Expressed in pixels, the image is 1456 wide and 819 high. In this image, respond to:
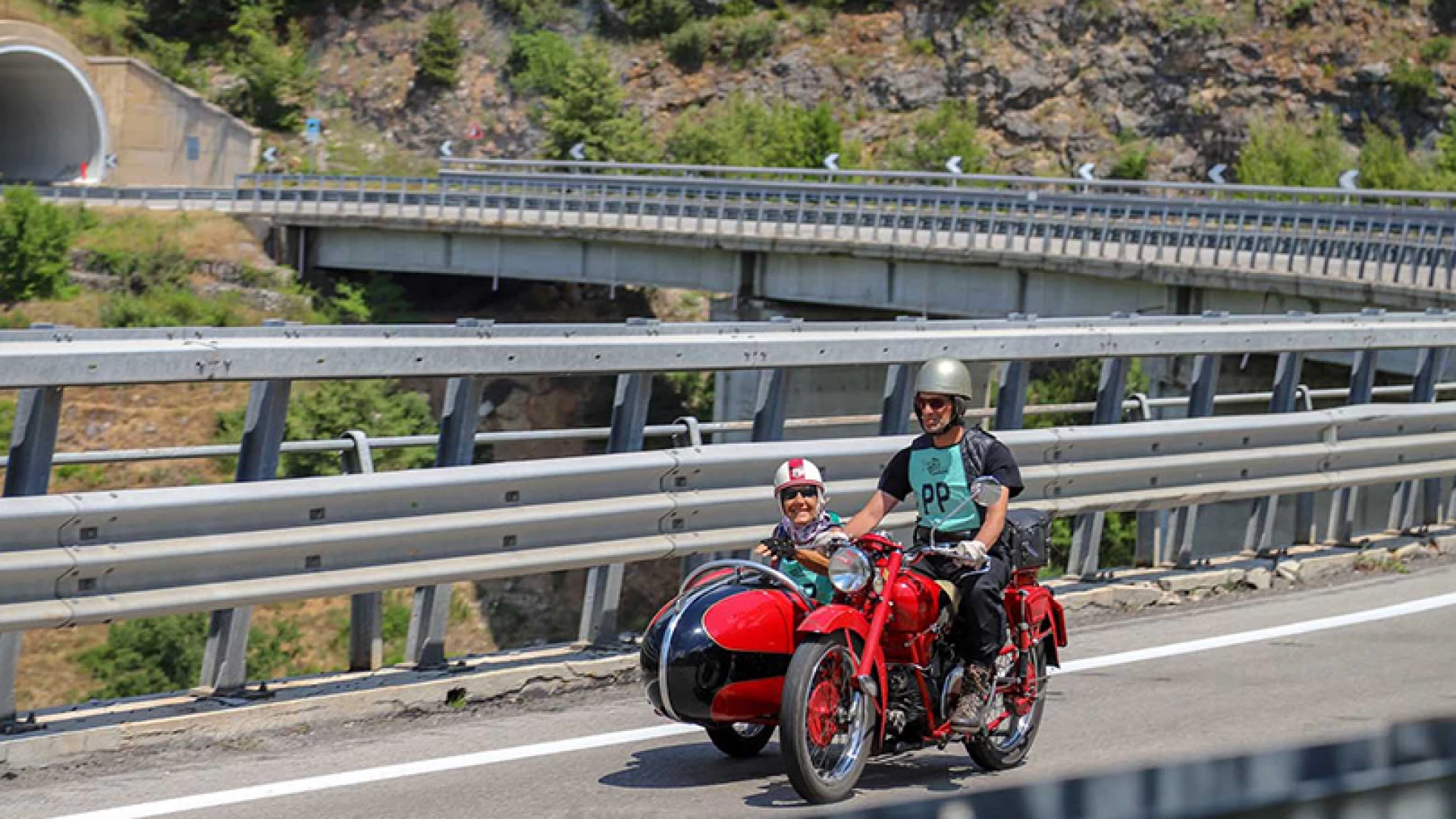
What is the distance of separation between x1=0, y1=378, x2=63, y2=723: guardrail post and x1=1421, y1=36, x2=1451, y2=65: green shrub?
8463 cm

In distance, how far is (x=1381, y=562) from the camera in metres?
13.3

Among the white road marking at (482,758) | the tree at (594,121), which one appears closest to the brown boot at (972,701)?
the white road marking at (482,758)

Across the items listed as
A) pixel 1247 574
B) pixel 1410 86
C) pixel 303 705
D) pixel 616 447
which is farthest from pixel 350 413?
pixel 1410 86

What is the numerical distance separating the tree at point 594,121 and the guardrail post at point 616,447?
7534cm

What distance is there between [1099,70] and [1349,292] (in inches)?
1928

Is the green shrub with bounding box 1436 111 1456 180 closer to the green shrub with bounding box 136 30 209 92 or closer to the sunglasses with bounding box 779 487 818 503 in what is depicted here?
the green shrub with bounding box 136 30 209 92

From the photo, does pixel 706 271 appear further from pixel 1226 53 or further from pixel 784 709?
pixel 784 709

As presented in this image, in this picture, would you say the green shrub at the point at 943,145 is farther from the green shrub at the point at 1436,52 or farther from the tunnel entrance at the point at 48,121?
the tunnel entrance at the point at 48,121

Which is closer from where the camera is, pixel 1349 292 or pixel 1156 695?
pixel 1156 695

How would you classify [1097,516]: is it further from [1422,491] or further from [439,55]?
[439,55]

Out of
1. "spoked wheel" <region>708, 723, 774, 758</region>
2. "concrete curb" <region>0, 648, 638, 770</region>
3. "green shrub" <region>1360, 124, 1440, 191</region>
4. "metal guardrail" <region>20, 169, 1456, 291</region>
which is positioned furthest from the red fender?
"green shrub" <region>1360, 124, 1440, 191</region>

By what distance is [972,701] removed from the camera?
7203mm

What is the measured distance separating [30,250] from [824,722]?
59924 millimetres

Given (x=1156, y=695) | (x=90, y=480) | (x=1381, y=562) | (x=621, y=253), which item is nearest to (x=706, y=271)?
(x=621, y=253)
